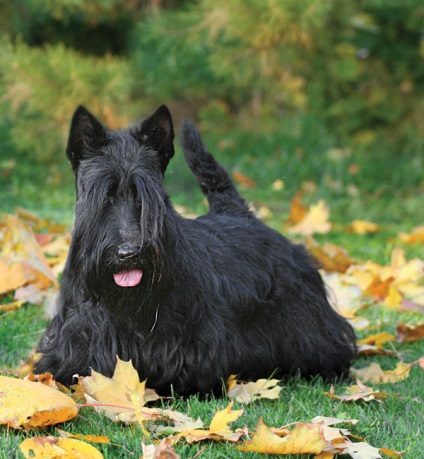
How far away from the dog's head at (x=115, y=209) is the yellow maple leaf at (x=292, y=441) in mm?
707

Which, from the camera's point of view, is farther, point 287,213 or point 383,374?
point 287,213

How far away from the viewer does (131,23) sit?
30.3 feet

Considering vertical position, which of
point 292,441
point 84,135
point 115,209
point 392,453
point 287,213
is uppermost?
point 84,135

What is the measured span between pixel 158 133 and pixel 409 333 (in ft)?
6.04

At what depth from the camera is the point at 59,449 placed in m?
2.40

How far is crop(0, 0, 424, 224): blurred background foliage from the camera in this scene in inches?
295

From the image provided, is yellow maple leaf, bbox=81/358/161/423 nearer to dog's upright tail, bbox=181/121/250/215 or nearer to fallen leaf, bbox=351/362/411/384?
fallen leaf, bbox=351/362/411/384

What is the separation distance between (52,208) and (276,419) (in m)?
4.37

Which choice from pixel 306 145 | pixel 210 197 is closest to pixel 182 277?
pixel 210 197

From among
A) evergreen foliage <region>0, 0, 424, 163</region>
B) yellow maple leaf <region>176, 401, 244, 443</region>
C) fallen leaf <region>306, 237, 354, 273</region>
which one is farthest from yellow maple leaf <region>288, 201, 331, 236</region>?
yellow maple leaf <region>176, 401, 244, 443</region>

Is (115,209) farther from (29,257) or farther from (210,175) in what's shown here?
(29,257)

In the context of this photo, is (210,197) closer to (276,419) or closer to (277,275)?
(277,275)

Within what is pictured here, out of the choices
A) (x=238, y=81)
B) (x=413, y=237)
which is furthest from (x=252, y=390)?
(x=238, y=81)

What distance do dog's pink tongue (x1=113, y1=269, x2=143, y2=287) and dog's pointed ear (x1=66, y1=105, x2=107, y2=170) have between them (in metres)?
0.47
